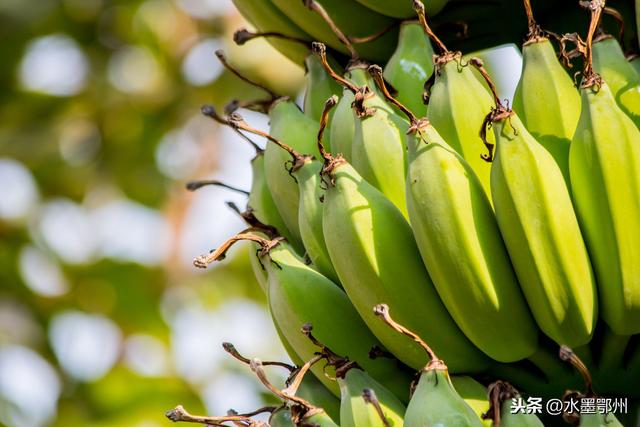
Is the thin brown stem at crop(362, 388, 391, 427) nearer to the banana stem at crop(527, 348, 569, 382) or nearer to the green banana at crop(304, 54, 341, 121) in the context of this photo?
the banana stem at crop(527, 348, 569, 382)

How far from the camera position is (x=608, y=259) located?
125 cm

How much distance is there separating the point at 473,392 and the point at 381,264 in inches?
9.1

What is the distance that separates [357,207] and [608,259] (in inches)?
13.7

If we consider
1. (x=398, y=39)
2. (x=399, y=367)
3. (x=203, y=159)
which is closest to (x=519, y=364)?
(x=399, y=367)

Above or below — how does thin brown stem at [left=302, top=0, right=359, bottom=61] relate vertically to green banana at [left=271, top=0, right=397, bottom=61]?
above

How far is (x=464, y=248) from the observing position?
124cm

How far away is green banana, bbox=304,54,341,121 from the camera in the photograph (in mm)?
1661

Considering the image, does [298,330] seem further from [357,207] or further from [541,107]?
[541,107]

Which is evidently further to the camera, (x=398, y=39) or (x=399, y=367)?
(x=398, y=39)

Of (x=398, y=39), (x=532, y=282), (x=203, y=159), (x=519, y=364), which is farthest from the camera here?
(x=203, y=159)

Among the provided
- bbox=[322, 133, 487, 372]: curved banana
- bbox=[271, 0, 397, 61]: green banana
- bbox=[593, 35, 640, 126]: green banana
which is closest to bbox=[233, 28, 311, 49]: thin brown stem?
bbox=[271, 0, 397, 61]: green banana

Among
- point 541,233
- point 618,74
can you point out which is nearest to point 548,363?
point 541,233

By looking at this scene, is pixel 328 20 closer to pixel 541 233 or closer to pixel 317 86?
pixel 317 86

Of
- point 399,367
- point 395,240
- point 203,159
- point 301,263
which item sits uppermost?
point 395,240
